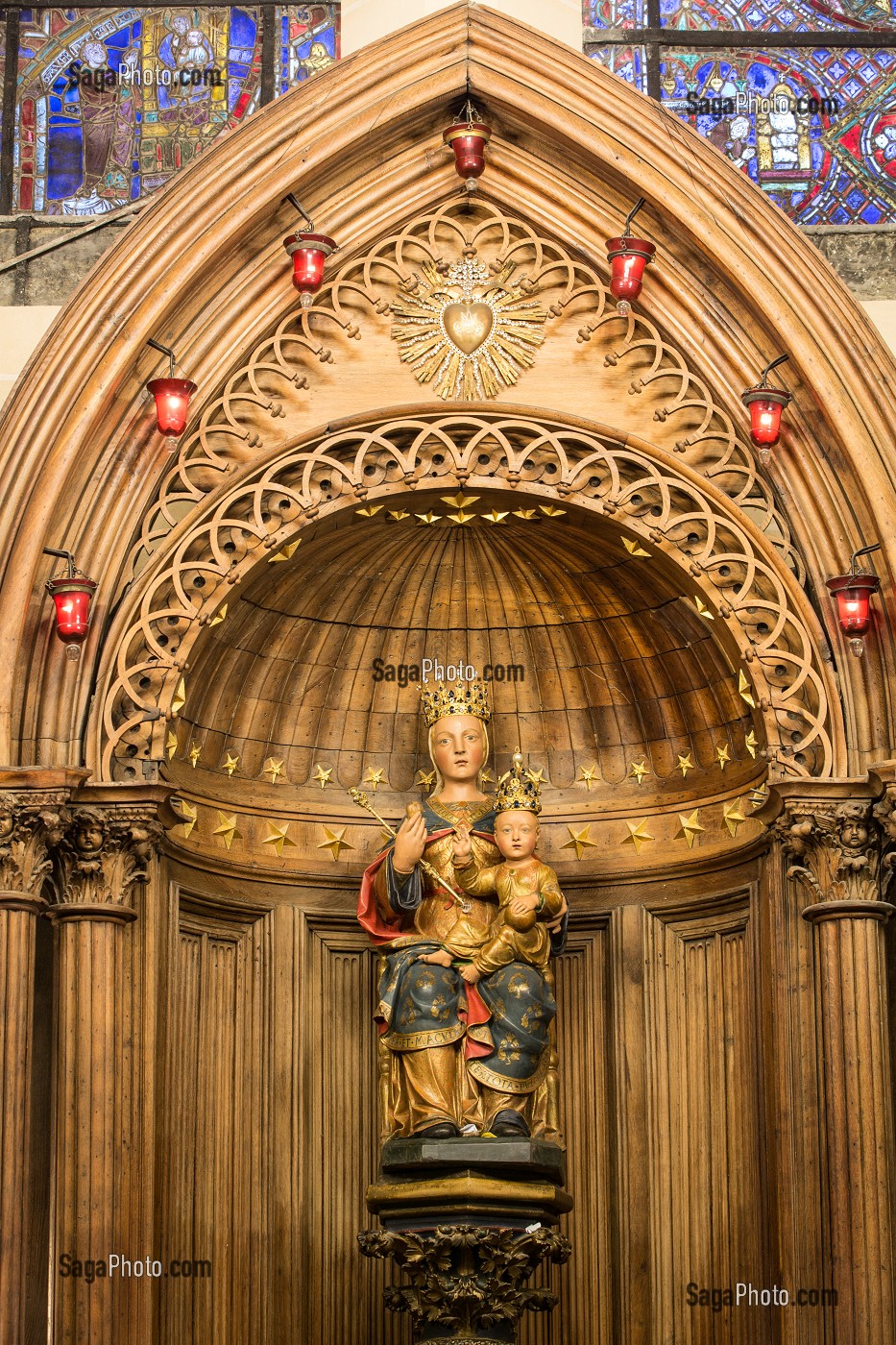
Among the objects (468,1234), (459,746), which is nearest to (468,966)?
(459,746)

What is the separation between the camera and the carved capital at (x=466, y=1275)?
1059 cm

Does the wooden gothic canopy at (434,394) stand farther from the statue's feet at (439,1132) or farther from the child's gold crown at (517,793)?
the statue's feet at (439,1132)

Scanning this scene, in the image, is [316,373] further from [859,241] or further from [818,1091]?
[818,1091]

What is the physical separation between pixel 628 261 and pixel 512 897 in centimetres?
307

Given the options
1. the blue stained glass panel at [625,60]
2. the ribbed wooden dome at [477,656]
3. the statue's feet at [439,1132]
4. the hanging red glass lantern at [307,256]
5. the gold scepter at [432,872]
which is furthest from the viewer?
the blue stained glass panel at [625,60]

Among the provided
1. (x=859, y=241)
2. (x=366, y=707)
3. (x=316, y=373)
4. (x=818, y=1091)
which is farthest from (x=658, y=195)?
(x=818, y=1091)

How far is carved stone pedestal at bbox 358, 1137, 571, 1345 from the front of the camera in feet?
34.8

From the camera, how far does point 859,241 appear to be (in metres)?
11.7

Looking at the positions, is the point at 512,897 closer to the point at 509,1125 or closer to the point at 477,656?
the point at 509,1125

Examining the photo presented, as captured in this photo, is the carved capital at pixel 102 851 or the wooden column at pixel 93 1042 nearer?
the wooden column at pixel 93 1042

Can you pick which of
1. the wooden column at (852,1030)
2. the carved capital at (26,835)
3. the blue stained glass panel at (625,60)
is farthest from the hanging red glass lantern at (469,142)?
the carved capital at (26,835)

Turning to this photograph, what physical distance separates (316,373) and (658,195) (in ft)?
6.10

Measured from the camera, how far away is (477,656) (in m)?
12.5

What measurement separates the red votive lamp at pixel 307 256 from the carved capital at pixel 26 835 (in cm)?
271
